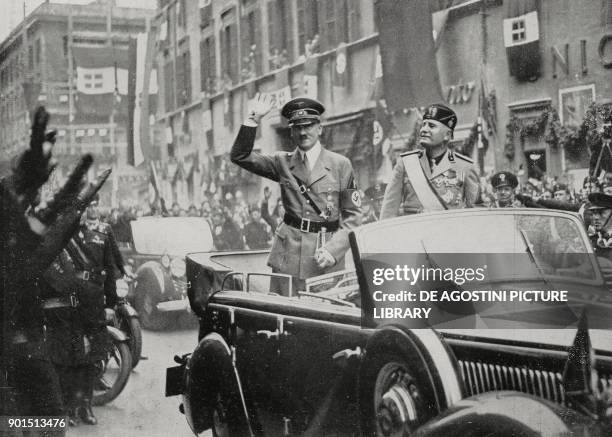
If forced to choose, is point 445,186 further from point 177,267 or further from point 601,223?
point 177,267

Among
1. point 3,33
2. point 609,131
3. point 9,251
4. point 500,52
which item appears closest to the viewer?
point 609,131

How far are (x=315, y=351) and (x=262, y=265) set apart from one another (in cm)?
136

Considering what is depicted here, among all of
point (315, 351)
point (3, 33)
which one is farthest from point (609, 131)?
point (3, 33)

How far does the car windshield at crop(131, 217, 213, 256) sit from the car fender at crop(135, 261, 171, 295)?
0.12 metres

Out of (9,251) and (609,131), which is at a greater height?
(609,131)

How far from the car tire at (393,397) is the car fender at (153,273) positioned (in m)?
2.85

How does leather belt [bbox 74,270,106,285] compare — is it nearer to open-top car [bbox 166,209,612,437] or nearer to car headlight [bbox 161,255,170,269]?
car headlight [bbox 161,255,170,269]

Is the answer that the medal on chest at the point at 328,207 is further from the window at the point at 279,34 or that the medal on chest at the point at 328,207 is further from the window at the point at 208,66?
the window at the point at 208,66

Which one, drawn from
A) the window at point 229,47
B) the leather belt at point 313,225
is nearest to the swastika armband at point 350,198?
the leather belt at point 313,225

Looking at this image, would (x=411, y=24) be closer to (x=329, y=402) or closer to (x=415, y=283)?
(x=415, y=283)

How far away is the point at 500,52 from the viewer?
13.3 ft

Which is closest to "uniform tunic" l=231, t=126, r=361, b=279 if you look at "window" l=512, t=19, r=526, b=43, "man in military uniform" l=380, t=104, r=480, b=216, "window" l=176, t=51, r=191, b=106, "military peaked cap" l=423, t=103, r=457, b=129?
"man in military uniform" l=380, t=104, r=480, b=216

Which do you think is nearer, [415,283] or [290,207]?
[415,283]

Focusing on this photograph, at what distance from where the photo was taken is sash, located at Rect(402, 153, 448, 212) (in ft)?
12.6
